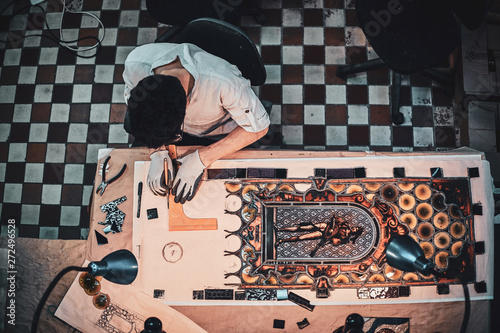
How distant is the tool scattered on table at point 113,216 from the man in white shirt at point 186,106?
10.6 inches

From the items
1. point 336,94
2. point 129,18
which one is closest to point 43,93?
point 129,18

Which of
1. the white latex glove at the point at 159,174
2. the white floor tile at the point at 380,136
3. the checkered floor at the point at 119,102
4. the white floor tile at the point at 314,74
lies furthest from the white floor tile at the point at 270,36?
the white latex glove at the point at 159,174

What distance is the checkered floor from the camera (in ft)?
10.4

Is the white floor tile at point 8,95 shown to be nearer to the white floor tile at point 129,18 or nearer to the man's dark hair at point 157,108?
the white floor tile at point 129,18

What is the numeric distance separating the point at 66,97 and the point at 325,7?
257 centimetres

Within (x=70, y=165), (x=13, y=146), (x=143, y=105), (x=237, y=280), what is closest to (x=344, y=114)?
(x=237, y=280)

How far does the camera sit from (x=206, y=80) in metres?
1.79

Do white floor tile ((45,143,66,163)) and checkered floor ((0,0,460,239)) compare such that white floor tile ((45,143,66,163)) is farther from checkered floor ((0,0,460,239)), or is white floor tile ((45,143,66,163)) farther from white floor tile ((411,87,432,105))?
white floor tile ((411,87,432,105))

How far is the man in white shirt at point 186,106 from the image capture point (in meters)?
1.53

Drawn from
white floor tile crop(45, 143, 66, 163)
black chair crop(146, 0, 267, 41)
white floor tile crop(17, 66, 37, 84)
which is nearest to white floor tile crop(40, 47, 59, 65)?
white floor tile crop(17, 66, 37, 84)

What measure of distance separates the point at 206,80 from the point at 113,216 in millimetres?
1112

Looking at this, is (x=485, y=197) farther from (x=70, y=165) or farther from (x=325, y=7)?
(x=70, y=165)

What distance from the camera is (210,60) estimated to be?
1853mm

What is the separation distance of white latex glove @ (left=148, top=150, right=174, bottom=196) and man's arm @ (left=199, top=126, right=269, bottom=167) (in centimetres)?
23
